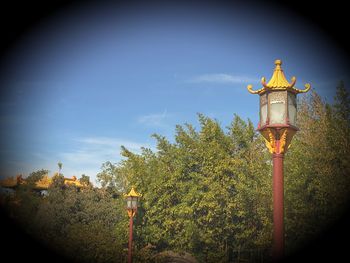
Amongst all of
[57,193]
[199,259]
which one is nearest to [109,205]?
[57,193]

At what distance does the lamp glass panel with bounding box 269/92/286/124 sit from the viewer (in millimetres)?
6164

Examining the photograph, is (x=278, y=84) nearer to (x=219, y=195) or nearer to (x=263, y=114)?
(x=263, y=114)

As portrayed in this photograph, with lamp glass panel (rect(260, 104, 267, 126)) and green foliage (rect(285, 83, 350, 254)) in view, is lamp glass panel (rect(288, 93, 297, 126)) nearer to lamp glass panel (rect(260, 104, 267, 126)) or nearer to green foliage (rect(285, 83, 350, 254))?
lamp glass panel (rect(260, 104, 267, 126))

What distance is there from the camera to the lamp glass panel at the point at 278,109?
6164mm

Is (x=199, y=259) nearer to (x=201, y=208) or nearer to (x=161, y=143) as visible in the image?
(x=201, y=208)

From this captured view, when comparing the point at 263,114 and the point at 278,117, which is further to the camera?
the point at 263,114

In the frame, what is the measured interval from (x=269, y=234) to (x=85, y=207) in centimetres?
1655

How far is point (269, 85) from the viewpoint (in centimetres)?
632

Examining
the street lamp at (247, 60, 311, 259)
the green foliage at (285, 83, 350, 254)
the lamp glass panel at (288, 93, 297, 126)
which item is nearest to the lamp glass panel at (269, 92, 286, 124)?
the street lamp at (247, 60, 311, 259)

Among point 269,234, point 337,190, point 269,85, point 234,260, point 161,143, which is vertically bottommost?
point 234,260

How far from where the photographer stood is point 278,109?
6188 millimetres

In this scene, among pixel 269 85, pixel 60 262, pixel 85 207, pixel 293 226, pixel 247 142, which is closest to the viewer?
pixel 269 85

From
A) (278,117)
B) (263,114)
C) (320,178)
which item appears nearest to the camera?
(278,117)

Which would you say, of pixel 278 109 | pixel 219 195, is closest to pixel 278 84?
pixel 278 109
